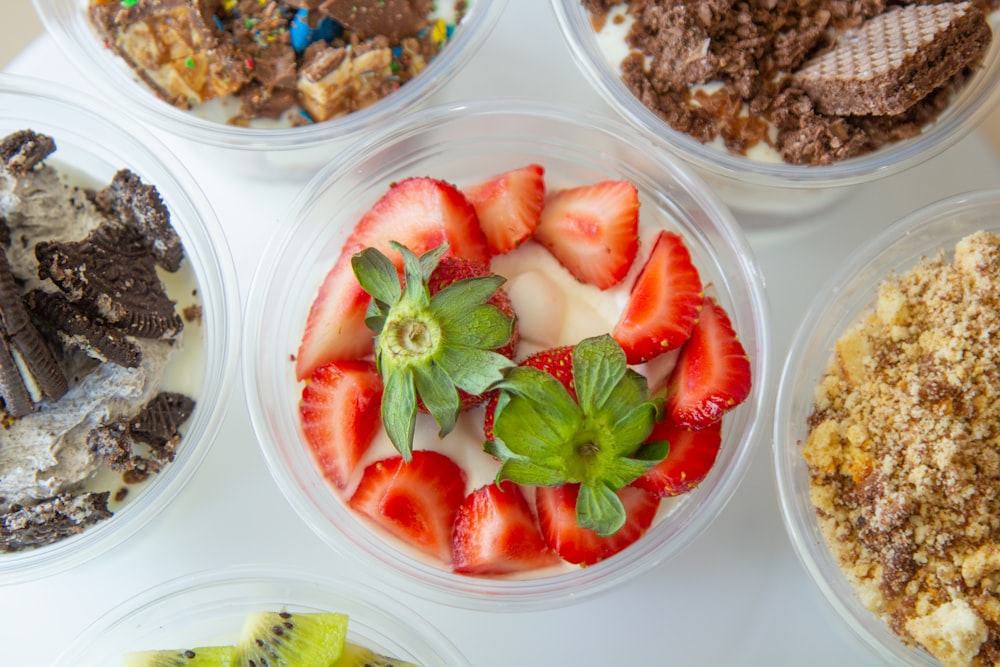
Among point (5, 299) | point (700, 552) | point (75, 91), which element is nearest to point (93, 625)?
point (5, 299)

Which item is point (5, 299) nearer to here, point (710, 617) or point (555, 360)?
point (555, 360)

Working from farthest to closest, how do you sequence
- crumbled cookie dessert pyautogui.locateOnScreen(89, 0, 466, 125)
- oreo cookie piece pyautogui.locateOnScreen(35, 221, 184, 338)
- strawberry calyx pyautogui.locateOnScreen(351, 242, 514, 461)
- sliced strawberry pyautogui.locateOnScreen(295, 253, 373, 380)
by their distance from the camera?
crumbled cookie dessert pyautogui.locateOnScreen(89, 0, 466, 125), sliced strawberry pyautogui.locateOnScreen(295, 253, 373, 380), oreo cookie piece pyautogui.locateOnScreen(35, 221, 184, 338), strawberry calyx pyautogui.locateOnScreen(351, 242, 514, 461)

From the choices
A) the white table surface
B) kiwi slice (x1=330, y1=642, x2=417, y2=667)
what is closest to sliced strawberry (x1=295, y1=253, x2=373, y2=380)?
the white table surface

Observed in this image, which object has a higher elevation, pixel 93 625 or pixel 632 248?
pixel 632 248

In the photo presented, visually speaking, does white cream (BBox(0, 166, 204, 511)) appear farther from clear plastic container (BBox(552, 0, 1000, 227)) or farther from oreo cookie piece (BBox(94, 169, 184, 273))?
clear plastic container (BBox(552, 0, 1000, 227))

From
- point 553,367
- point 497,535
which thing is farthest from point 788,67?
point 497,535

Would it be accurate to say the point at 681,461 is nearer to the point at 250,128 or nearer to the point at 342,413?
the point at 342,413
